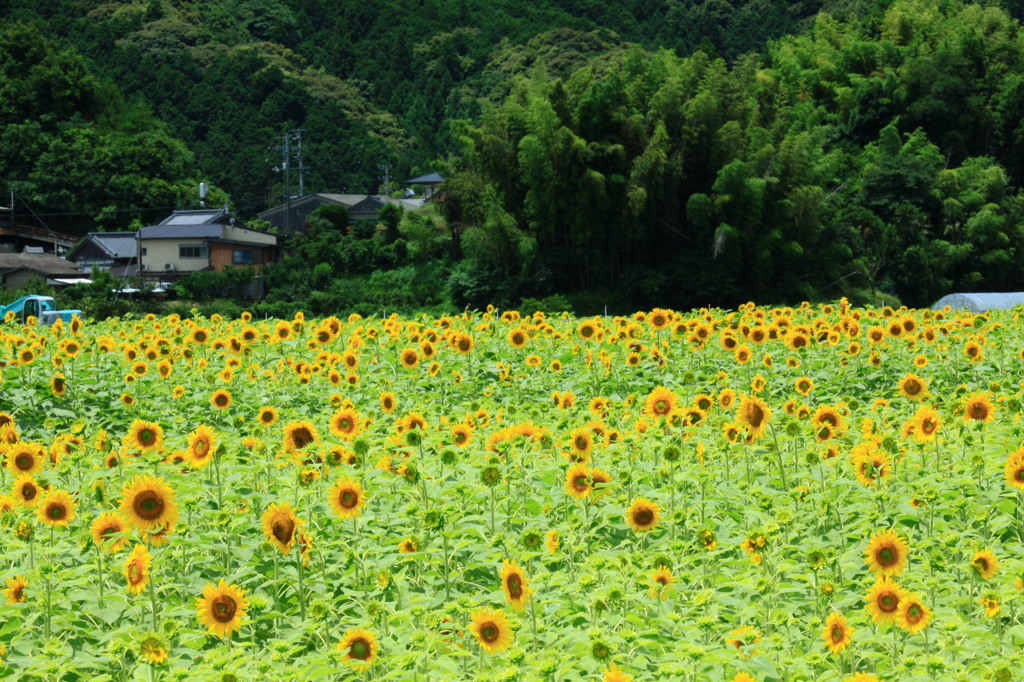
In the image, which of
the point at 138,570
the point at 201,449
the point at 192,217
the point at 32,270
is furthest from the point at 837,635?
the point at 192,217

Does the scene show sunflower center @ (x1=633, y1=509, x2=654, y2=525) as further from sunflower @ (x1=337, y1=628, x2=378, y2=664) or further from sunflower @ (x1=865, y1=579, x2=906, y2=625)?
sunflower @ (x1=337, y1=628, x2=378, y2=664)

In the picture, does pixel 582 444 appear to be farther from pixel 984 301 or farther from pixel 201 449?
pixel 984 301

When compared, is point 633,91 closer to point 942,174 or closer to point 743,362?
point 942,174

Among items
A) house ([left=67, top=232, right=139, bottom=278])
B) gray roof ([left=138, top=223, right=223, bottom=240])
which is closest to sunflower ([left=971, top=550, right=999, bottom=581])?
gray roof ([left=138, top=223, right=223, bottom=240])

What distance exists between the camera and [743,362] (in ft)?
19.3

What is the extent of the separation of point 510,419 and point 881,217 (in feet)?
97.7

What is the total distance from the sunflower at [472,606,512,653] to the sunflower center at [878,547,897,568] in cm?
93

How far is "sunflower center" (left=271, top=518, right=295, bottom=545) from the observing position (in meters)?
2.59

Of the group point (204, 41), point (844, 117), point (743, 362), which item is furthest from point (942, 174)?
point (204, 41)

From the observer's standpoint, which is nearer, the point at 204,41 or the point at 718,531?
the point at 718,531

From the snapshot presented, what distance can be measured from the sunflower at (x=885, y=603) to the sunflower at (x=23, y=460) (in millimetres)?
2491

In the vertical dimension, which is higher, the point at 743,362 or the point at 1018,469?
the point at 1018,469

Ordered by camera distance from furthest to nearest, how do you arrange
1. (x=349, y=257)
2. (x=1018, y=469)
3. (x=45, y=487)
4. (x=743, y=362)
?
(x=349, y=257), (x=743, y=362), (x=45, y=487), (x=1018, y=469)

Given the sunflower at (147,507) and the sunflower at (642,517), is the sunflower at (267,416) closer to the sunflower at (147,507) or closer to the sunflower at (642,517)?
the sunflower at (147,507)
